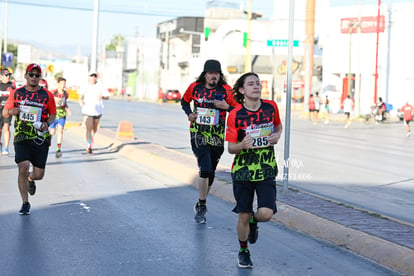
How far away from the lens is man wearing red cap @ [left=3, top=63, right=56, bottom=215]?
9234 millimetres

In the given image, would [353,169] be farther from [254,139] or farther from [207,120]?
[254,139]

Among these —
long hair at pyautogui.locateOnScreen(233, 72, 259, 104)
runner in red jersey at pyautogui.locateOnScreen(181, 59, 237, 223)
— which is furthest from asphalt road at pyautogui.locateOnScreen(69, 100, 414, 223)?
long hair at pyautogui.locateOnScreen(233, 72, 259, 104)

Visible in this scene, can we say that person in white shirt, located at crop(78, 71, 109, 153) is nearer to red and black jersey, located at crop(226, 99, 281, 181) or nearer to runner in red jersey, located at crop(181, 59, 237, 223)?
runner in red jersey, located at crop(181, 59, 237, 223)

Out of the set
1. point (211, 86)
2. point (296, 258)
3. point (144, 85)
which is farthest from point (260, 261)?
point (144, 85)

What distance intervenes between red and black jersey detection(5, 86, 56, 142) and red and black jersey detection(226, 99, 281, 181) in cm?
354

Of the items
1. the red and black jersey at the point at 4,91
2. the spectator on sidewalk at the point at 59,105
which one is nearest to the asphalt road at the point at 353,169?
the spectator on sidewalk at the point at 59,105

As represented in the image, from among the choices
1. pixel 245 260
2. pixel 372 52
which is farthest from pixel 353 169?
pixel 372 52

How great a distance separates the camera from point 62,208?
9.84 metres

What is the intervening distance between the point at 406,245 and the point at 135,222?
10.7 ft

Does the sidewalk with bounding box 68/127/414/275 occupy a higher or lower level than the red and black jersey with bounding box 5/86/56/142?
lower

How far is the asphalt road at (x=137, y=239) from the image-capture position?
6633 millimetres

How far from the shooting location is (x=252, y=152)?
661 centimetres

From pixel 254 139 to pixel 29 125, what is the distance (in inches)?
149

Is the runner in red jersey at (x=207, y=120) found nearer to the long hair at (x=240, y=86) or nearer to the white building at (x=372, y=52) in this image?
the long hair at (x=240, y=86)
